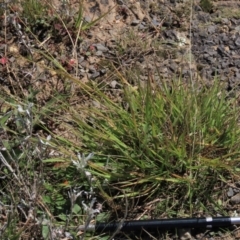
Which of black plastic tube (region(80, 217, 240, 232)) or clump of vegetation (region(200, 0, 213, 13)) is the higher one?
clump of vegetation (region(200, 0, 213, 13))

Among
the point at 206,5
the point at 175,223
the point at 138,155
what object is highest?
the point at 206,5

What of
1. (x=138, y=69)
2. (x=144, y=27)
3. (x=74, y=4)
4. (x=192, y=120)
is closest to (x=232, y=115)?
(x=192, y=120)

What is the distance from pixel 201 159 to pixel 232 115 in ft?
0.93

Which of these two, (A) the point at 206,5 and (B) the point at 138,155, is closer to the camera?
(B) the point at 138,155

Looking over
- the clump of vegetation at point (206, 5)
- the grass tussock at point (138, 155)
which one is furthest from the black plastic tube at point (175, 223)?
the clump of vegetation at point (206, 5)

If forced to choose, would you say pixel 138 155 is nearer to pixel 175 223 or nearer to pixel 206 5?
pixel 175 223

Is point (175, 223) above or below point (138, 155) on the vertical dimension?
below

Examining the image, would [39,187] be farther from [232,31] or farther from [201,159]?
[232,31]

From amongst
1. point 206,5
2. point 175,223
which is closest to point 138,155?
point 175,223

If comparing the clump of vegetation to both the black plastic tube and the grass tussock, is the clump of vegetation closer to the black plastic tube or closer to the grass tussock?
the grass tussock

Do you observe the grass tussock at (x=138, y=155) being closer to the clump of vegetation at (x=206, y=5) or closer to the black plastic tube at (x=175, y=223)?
the black plastic tube at (x=175, y=223)

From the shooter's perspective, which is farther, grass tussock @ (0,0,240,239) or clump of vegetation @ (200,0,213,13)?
clump of vegetation @ (200,0,213,13)

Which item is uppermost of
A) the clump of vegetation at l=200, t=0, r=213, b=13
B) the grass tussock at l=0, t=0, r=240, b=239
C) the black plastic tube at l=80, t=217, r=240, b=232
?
the clump of vegetation at l=200, t=0, r=213, b=13

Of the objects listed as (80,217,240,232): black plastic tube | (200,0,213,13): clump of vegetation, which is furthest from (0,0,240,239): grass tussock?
(200,0,213,13): clump of vegetation
